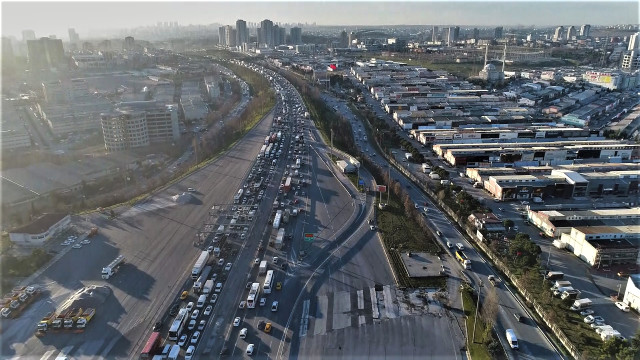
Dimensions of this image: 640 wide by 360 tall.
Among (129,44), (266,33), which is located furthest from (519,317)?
(266,33)

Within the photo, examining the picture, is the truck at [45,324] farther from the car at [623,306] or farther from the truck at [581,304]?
the car at [623,306]

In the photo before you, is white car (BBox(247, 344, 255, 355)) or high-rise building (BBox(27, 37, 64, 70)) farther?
high-rise building (BBox(27, 37, 64, 70))

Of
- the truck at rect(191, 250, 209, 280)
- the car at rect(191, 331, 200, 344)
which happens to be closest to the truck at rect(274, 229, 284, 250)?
the truck at rect(191, 250, 209, 280)

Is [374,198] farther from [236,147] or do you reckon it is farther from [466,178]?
[236,147]

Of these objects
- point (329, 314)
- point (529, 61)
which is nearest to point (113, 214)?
point (329, 314)

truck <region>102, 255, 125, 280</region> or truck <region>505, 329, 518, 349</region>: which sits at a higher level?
truck <region>102, 255, 125, 280</region>

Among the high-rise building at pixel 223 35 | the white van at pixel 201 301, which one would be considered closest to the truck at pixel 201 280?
the white van at pixel 201 301

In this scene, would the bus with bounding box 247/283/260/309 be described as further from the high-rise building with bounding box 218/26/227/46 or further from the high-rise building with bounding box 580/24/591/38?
the high-rise building with bounding box 580/24/591/38
